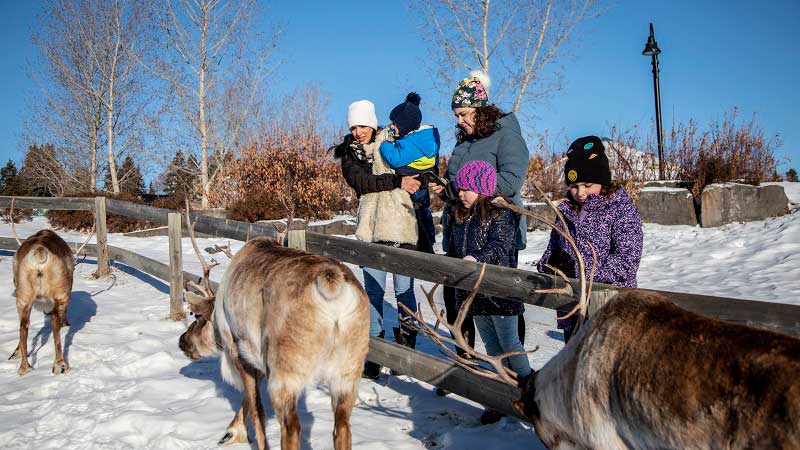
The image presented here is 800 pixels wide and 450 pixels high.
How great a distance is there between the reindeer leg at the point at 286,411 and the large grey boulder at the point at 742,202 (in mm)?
10648

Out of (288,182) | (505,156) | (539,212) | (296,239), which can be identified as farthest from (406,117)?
(288,182)

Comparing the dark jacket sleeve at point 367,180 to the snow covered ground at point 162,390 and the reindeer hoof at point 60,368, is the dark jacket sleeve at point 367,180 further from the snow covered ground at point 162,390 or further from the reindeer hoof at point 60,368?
the reindeer hoof at point 60,368

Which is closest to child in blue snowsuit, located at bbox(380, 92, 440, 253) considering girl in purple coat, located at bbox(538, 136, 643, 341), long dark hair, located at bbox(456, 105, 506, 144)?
long dark hair, located at bbox(456, 105, 506, 144)

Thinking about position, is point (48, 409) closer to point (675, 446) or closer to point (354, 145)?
point (354, 145)

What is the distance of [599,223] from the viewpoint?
3.49 meters

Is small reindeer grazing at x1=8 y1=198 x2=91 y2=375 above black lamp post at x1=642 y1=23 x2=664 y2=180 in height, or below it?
below

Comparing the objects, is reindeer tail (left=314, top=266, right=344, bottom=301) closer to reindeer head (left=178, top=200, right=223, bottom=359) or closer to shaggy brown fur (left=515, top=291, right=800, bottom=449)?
shaggy brown fur (left=515, top=291, right=800, bottom=449)

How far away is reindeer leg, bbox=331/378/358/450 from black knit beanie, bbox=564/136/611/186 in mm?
1782

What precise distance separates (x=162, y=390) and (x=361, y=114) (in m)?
2.79

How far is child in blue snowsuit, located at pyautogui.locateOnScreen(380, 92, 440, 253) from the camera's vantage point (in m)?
4.74

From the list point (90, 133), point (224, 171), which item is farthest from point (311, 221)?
point (90, 133)

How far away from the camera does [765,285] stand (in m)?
7.79

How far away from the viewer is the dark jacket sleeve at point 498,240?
3.80 m

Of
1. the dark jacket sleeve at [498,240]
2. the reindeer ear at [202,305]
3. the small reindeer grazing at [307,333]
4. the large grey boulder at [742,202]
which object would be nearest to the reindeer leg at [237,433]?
the small reindeer grazing at [307,333]
